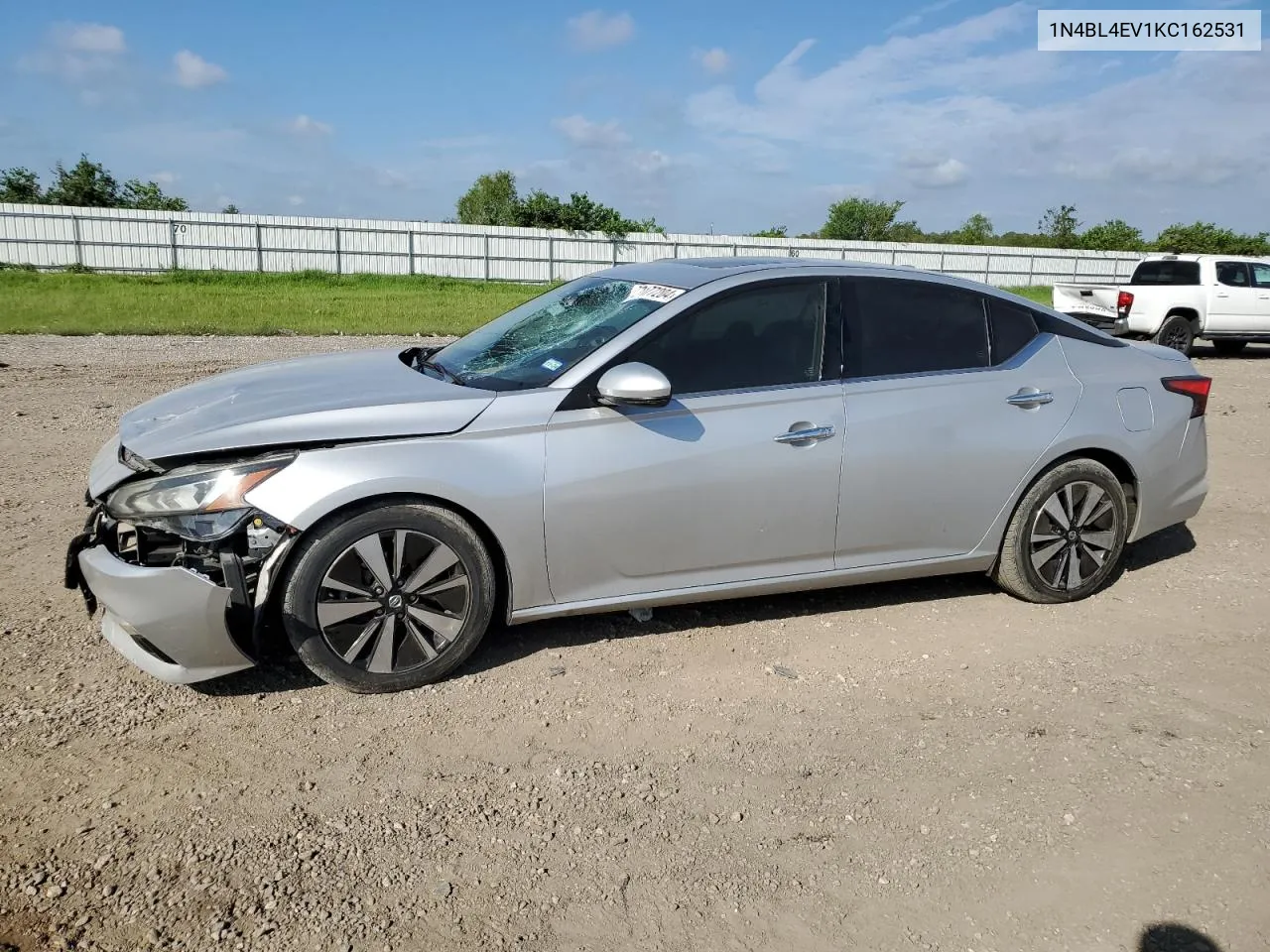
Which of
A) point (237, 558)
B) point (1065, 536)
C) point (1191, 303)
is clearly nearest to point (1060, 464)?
point (1065, 536)

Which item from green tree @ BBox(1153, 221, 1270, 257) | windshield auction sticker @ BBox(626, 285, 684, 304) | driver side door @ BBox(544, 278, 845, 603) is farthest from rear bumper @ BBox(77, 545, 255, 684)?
green tree @ BBox(1153, 221, 1270, 257)

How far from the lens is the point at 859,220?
66625 millimetres

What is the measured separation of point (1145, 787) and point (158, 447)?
367cm

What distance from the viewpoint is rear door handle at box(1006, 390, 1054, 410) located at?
4691 mm

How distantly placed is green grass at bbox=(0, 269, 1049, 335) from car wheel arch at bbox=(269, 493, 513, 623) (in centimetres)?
1394

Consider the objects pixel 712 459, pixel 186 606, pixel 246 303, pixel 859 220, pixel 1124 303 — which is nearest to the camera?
pixel 186 606

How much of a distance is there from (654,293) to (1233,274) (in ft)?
53.4

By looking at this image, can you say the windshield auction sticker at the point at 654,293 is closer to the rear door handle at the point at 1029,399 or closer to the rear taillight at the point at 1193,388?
the rear door handle at the point at 1029,399

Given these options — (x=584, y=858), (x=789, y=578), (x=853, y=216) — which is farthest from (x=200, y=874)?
(x=853, y=216)

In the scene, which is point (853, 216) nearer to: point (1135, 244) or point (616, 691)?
point (1135, 244)

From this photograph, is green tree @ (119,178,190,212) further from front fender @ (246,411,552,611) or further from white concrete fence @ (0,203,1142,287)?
front fender @ (246,411,552,611)

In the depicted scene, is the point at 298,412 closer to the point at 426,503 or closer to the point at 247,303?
the point at 426,503

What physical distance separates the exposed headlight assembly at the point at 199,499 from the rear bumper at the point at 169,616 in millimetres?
166

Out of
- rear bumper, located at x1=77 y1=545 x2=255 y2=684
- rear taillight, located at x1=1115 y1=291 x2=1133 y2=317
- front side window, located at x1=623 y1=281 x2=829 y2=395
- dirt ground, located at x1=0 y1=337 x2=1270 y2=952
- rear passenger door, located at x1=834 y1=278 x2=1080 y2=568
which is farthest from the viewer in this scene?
rear taillight, located at x1=1115 y1=291 x2=1133 y2=317
